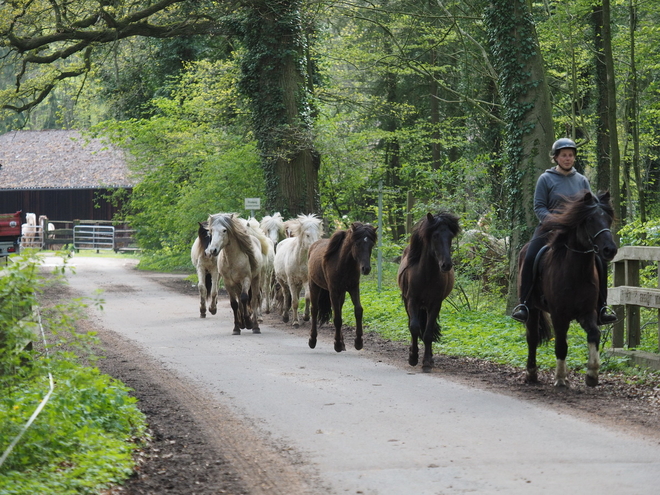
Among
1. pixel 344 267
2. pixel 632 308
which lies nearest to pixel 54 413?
pixel 344 267

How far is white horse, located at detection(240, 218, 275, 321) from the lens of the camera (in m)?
17.4

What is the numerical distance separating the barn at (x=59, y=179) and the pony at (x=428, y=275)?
45522 mm

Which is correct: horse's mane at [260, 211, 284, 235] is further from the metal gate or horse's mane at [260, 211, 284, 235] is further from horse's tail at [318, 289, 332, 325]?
the metal gate

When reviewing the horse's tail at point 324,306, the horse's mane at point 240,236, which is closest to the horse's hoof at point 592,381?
the horse's tail at point 324,306

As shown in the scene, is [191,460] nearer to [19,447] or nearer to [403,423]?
[19,447]

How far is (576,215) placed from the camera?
8.41 metres

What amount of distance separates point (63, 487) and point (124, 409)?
2085 millimetres

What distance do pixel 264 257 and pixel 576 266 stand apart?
32.4 feet

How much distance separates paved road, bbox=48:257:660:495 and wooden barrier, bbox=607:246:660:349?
260 cm

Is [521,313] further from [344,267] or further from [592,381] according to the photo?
[344,267]

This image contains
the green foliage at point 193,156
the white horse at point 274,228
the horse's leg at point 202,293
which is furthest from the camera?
the green foliage at point 193,156

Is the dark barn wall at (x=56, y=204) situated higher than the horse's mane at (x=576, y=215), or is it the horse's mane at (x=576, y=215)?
the dark barn wall at (x=56, y=204)

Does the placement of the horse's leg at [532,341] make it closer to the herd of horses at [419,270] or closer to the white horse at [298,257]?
the herd of horses at [419,270]

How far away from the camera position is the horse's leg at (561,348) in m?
8.84
